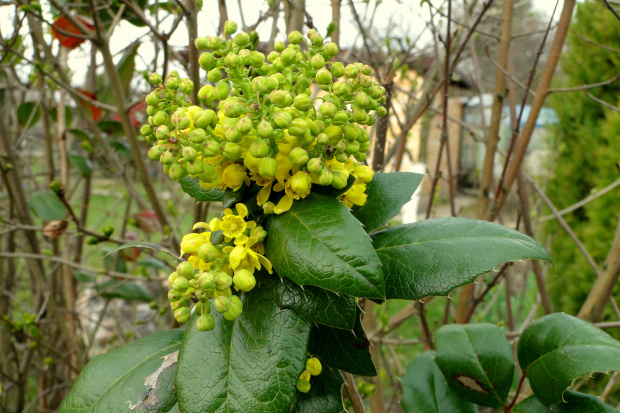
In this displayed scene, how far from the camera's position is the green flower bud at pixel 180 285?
29.9 inches

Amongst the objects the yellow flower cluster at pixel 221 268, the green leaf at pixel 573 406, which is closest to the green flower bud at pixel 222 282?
the yellow flower cluster at pixel 221 268

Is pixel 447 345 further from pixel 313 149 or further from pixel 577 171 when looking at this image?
pixel 577 171

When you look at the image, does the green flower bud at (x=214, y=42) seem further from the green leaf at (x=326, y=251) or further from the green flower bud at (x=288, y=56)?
the green leaf at (x=326, y=251)

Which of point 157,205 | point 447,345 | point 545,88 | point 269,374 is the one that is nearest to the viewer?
point 269,374

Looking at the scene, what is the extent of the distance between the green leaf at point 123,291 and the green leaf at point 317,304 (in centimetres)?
170

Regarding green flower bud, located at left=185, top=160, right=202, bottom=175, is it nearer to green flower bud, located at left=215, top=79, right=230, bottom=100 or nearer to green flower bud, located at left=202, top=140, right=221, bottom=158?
green flower bud, located at left=202, top=140, right=221, bottom=158

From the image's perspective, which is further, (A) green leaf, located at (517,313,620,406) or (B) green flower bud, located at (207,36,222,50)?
(A) green leaf, located at (517,313,620,406)

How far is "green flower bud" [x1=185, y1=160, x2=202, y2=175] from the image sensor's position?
0.77 metres

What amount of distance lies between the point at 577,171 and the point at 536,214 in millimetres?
1107

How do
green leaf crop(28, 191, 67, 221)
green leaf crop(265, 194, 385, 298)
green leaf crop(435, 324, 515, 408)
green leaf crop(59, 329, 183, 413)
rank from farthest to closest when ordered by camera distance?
1. green leaf crop(28, 191, 67, 221)
2. green leaf crop(435, 324, 515, 408)
3. green leaf crop(59, 329, 183, 413)
4. green leaf crop(265, 194, 385, 298)

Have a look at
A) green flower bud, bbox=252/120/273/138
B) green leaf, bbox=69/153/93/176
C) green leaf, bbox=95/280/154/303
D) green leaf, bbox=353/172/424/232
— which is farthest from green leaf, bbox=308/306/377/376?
green leaf, bbox=69/153/93/176

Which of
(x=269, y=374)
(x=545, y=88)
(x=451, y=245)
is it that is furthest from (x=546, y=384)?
(x=545, y=88)

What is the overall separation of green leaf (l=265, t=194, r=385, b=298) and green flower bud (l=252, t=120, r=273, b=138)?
153 mm

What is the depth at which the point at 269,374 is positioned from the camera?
0.80 metres
